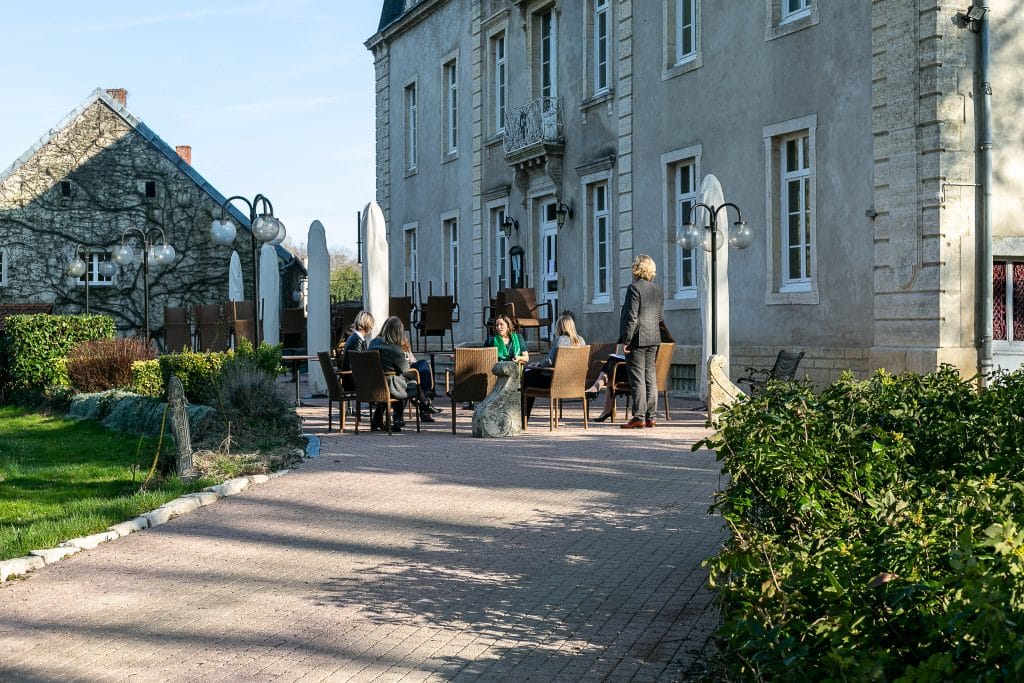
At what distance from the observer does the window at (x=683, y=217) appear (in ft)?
65.1

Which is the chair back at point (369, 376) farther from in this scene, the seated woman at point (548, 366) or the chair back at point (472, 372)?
the seated woman at point (548, 366)

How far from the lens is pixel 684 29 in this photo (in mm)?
19984

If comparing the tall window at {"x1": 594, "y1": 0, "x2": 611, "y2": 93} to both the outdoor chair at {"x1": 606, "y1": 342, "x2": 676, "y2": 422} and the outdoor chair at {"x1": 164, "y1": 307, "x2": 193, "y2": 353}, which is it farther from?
the outdoor chair at {"x1": 164, "y1": 307, "x2": 193, "y2": 353}

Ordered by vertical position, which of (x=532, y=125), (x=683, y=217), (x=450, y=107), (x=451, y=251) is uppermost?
(x=450, y=107)

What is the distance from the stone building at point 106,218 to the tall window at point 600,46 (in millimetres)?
18772

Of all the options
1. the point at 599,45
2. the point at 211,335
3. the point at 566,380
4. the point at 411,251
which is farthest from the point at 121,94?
the point at 566,380

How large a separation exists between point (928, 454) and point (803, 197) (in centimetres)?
1216

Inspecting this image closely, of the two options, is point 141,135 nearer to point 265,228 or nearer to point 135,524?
point 265,228

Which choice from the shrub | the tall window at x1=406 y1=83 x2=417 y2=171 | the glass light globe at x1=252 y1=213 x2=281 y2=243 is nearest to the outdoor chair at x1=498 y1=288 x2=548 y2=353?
the glass light globe at x1=252 y1=213 x2=281 y2=243

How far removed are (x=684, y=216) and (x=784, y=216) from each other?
269cm

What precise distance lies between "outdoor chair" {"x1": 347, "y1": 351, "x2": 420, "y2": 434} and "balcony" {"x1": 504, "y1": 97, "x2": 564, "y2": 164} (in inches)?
431

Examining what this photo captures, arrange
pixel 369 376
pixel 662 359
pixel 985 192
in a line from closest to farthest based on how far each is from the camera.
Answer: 1. pixel 369 376
2. pixel 662 359
3. pixel 985 192

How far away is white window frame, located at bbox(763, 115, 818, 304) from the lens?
17.2m

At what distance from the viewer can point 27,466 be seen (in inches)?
472
